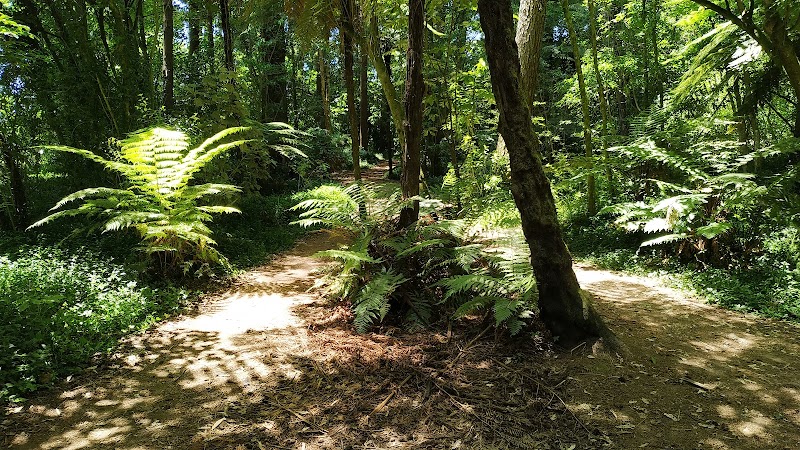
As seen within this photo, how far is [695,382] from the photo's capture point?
121 inches

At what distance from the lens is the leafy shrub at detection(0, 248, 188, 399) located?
10.8 ft

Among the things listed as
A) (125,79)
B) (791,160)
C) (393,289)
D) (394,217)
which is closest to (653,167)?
(791,160)

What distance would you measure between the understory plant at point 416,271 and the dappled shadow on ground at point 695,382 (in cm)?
86

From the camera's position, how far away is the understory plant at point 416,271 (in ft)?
13.0

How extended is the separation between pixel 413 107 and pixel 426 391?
2.99 metres

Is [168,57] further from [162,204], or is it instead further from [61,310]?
[61,310]

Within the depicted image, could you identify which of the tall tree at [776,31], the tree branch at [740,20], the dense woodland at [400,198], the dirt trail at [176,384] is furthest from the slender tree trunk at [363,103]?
the dirt trail at [176,384]

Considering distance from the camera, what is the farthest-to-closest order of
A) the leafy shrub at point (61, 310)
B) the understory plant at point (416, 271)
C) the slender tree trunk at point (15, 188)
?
the slender tree trunk at point (15, 188) → the understory plant at point (416, 271) → the leafy shrub at point (61, 310)

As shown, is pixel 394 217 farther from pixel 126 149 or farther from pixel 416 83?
pixel 126 149

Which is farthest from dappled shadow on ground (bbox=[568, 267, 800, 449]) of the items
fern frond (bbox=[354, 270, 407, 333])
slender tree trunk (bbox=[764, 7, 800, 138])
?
slender tree trunk (bbox=[764, 7, 800, 138])

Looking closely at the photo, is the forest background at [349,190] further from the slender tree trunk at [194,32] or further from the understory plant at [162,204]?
the slender tree trunk at [194,32]

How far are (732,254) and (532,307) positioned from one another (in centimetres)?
361

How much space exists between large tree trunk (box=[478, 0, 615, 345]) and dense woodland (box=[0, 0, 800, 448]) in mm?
17

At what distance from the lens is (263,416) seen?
287cm
